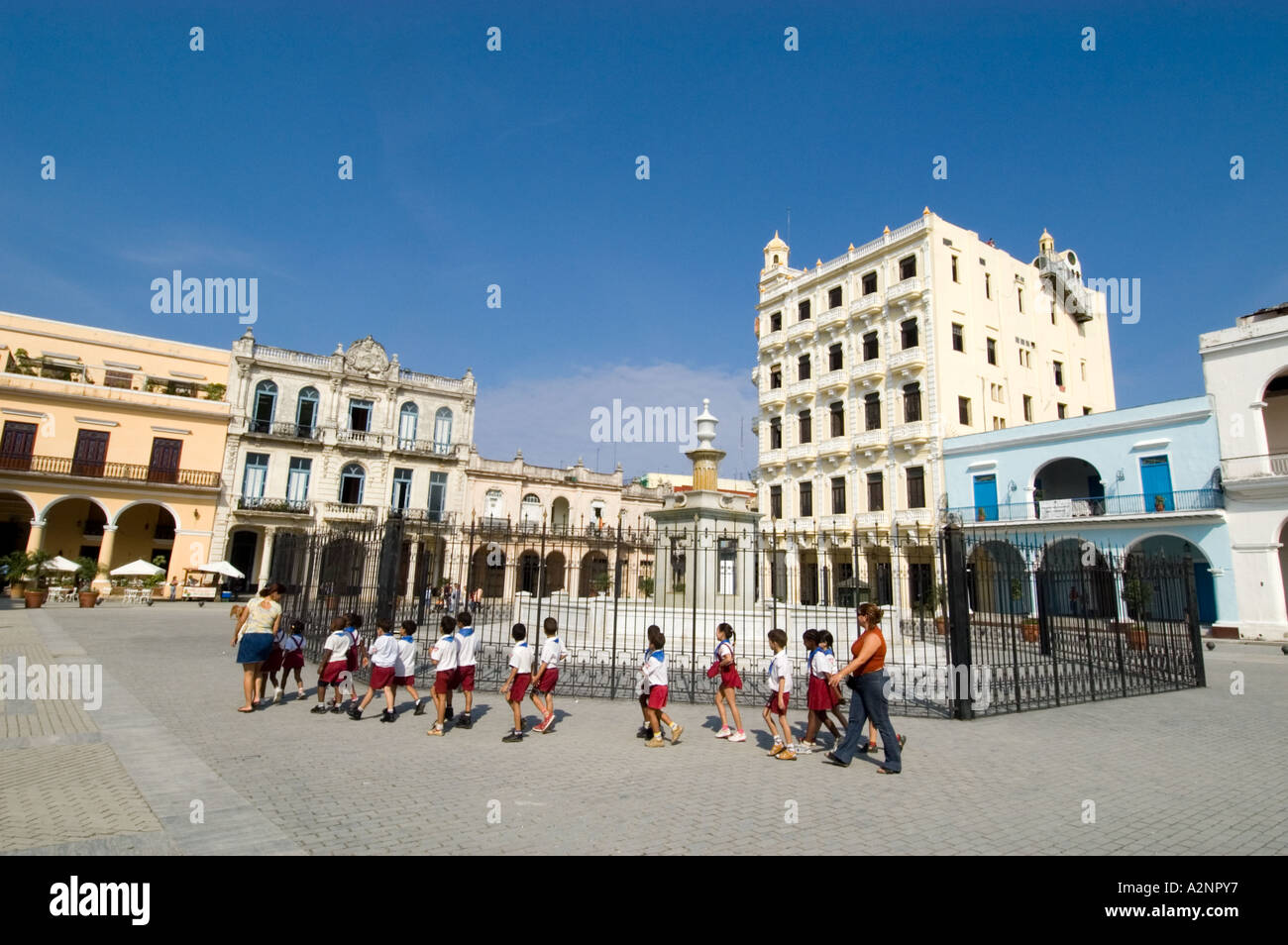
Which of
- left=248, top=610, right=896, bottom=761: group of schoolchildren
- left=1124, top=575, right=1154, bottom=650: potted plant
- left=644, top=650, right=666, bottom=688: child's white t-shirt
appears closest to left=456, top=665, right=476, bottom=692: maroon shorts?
left=248, top=610, right=896, bottom=761: group of schoolchildren

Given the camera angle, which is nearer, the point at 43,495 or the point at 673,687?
the point at 673,687

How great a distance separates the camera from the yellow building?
103ft

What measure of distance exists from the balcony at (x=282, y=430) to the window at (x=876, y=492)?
30333 mm

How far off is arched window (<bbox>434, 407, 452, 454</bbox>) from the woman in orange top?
37254 mm

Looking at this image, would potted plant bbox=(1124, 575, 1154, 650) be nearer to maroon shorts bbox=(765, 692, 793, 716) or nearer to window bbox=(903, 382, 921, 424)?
maroon shorts bbox=(765, 692, 793, 716)

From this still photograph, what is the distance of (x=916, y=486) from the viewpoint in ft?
105

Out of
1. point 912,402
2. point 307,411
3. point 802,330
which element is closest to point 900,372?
point 912,402

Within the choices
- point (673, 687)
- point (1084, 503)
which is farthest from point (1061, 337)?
point (673, 687)

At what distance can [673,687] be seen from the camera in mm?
11367

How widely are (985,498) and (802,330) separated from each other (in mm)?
13410

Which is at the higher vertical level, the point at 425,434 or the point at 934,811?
the point at 425,434
